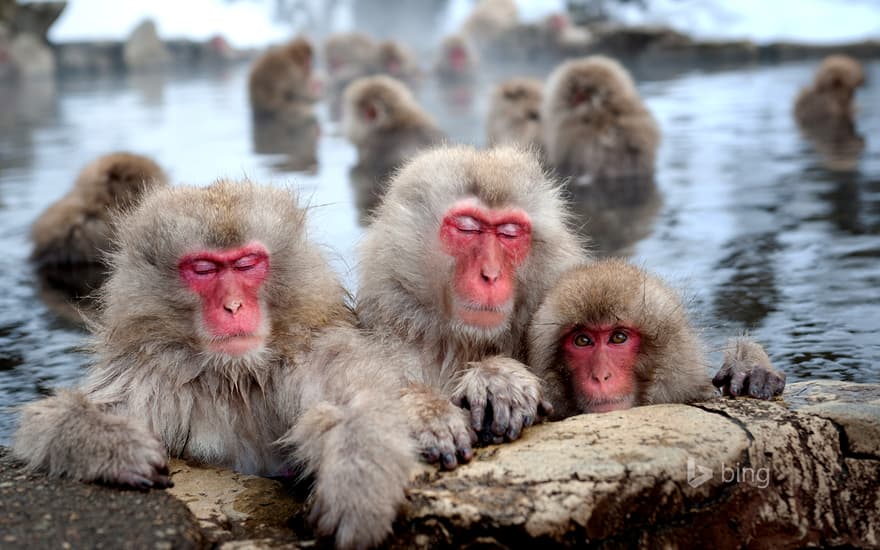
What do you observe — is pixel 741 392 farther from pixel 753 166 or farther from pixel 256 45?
pixel 256 45

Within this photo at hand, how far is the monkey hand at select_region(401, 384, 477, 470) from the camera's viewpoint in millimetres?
3291

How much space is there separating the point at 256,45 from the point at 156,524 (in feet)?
86.0

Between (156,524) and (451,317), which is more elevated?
(451,317)

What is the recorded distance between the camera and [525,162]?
4.09 m

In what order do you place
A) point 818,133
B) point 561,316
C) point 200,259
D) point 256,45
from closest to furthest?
point 200,259 < point 561,316 < point 818,133 < point 256,45

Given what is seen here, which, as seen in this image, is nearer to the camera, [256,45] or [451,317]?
[451,317]

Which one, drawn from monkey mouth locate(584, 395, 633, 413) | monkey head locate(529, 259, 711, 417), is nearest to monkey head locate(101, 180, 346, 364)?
monkey head locate(529, 259, 711, 417)

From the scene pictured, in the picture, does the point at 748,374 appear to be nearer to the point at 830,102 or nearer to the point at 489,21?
the point at 830,102

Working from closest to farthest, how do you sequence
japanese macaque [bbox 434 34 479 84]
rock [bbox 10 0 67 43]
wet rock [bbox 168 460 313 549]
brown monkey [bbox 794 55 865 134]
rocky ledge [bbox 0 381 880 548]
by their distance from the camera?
rocky ledge [bbox 0 381 880 548], wet rock [bbox 168 460 313 549], brown monkey [bbox 794 55 865 134], japanese macaque [bbox 434 34 479 84], rock [bbox 10 0 67 43]

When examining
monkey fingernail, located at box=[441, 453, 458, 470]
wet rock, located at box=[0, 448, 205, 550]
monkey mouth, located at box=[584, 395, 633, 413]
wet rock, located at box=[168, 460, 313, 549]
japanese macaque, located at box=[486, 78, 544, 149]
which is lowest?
wet rock, located at box=[168, 460, 313, 549]

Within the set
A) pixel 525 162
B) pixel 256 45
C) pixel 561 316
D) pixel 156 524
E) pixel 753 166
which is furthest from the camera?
pixel 256 45

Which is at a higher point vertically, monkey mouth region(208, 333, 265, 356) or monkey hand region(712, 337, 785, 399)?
monkey mouth region(208, 333, 265, 356)

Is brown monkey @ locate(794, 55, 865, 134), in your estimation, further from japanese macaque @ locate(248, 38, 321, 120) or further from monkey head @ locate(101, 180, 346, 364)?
monkey head @ locate(101, 180, 346, 364)

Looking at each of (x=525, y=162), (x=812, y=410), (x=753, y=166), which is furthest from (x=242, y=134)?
(x=812, y=410)
